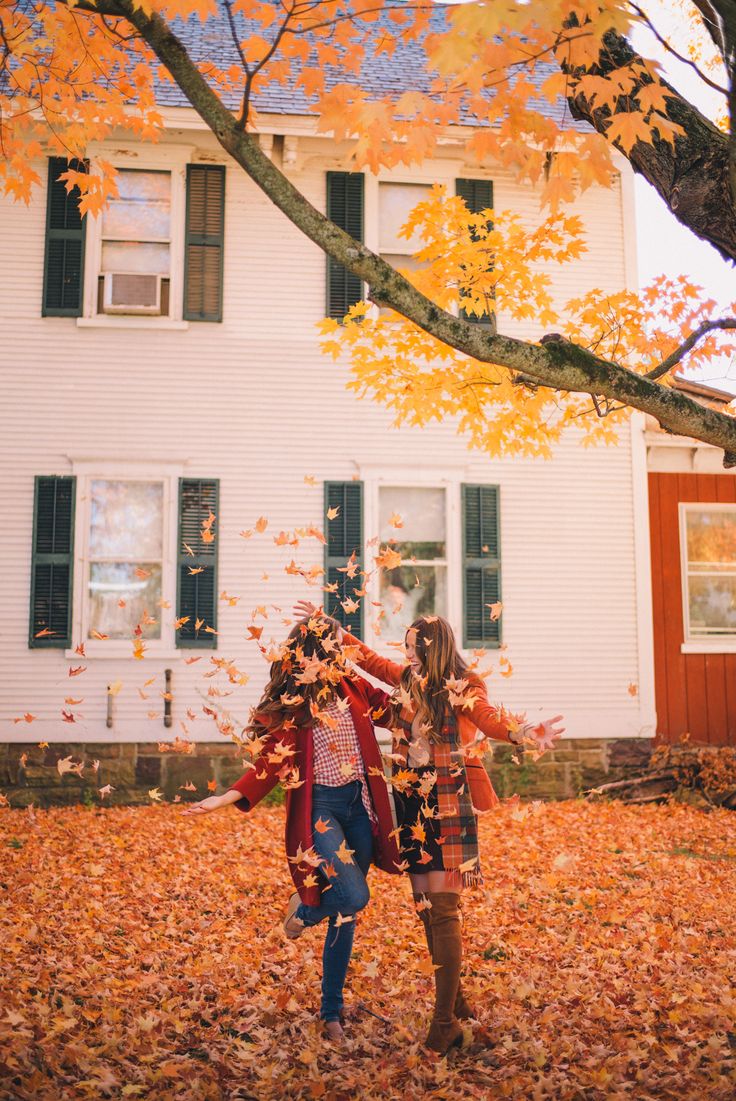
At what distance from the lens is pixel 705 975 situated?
16.3 feet

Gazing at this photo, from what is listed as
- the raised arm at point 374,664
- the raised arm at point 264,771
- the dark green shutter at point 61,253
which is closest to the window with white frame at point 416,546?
the dark green shutter at point 61,253

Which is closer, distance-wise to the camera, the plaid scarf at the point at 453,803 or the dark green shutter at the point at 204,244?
the plaid scarf at the point at 453,803

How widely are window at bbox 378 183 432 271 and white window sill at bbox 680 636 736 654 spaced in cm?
544

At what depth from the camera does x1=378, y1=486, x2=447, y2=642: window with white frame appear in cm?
1050

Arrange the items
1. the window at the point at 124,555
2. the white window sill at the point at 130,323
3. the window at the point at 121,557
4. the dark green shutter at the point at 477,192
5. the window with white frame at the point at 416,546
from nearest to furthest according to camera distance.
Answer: the window at the point at 121,557
the window at the point at 124,555
the white window sill at the point at 130,323
the window with white frame at the point at 416,546
the dark green shutter at the point at 477,192

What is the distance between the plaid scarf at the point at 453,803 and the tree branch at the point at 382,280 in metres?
1.50

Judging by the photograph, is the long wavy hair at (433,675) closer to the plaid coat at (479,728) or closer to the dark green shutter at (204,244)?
the plaid coat at (479,728)

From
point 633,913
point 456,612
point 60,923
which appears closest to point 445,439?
point 456,612

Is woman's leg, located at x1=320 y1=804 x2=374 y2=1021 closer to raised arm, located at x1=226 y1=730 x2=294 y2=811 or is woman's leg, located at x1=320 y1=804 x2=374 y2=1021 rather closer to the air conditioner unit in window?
raised arm, located at x1=226 y1=730 x2=294 y2=811

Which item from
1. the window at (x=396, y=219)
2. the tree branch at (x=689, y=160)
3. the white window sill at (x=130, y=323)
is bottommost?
the tree branch at (x=689, y=160)

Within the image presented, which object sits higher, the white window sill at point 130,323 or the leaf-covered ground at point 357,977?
the white window sill at point 130,323

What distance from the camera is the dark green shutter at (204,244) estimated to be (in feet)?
34.1

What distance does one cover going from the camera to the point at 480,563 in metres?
10.5

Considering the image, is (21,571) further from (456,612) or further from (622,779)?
(622,779)
